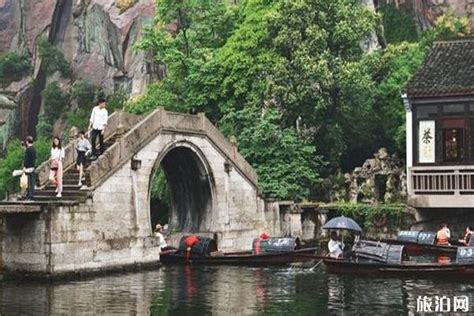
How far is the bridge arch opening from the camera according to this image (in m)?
31.1

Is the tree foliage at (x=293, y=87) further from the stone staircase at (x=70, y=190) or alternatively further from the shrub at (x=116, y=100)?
the stone staircase at (x=70, y=190)

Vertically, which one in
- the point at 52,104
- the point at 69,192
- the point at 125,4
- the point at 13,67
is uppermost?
the point at 125,4

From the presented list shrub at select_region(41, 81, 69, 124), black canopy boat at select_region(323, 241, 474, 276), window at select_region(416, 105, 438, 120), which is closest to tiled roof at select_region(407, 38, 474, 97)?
window at select_region(416, 105, 438, 120)

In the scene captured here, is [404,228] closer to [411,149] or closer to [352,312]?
[411,149]

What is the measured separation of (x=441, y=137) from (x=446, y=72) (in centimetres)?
326

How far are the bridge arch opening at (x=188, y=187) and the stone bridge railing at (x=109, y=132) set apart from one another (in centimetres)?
208

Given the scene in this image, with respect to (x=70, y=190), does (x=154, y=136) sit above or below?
above

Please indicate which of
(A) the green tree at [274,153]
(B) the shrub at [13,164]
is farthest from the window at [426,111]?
(B) the shrub at [13,164]

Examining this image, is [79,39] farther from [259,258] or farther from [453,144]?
[259,258]

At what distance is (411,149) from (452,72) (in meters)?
4.07

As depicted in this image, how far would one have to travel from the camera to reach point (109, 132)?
2930 cm

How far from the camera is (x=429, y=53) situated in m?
36.8

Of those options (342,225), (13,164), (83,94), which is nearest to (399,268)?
(342,225)

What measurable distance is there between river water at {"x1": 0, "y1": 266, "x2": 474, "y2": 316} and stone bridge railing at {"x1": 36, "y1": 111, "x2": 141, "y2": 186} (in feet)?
14.7
